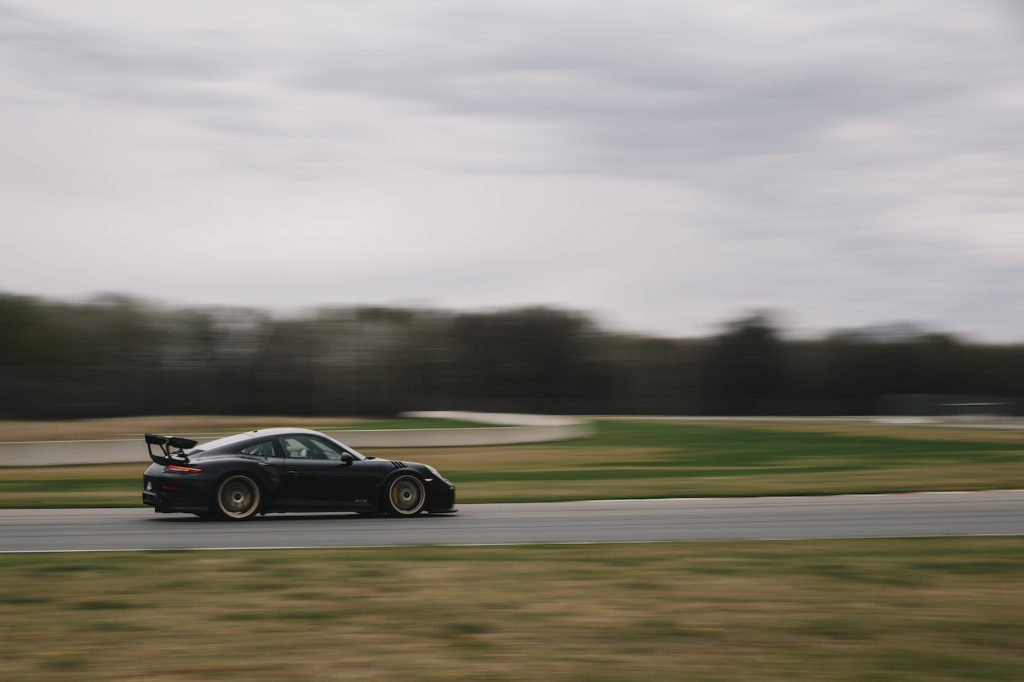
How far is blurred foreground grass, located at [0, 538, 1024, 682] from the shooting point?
587 cm

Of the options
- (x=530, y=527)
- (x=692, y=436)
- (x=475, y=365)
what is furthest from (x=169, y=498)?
(x=475, y=365)

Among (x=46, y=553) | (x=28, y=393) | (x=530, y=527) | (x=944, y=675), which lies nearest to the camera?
(x=944, y=675)

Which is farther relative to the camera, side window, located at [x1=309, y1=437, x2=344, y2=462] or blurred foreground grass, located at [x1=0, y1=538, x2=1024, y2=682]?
side window, located at [x1=309, y1=437, x2=344, y2=462]

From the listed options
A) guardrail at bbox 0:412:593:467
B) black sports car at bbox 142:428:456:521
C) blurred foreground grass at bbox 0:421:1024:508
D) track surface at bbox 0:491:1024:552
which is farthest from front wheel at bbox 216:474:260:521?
guardrail at bbox 0:412:593:467

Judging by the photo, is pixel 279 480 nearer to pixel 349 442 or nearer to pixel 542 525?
pixel 542 525

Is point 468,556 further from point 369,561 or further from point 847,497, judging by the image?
point 847,497

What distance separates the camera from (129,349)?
248 feet

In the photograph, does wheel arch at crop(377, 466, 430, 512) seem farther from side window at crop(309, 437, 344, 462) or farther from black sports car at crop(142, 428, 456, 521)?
side window at crop(309, 437, 344, 462)

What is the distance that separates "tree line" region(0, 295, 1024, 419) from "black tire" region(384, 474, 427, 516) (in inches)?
1692

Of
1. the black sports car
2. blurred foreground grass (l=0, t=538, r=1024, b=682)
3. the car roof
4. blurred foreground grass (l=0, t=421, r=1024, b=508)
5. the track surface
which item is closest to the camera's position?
blurred foreground grass (l=0, t=538, r=1024, b=682)

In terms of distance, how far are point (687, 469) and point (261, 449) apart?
42.5 ft

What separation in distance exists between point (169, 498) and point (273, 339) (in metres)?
69.5

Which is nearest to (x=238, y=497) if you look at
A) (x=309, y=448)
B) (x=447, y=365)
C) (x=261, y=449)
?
(x=261, y=449)

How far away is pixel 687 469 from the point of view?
24.2 meters
